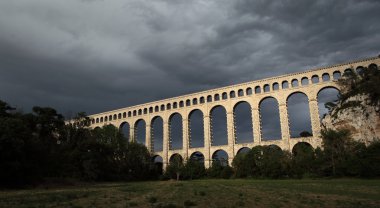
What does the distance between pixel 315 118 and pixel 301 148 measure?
565 centimetres

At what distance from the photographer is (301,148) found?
48.5 meters

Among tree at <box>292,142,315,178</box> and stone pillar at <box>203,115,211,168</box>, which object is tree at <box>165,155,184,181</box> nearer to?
stone pillar at <box>203,115,211,168</box>

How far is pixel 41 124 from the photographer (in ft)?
159

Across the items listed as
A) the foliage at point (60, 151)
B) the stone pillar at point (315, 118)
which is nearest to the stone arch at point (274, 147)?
the stone pillar at point (315, 118)

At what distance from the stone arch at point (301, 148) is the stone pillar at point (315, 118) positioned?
6.57 feet

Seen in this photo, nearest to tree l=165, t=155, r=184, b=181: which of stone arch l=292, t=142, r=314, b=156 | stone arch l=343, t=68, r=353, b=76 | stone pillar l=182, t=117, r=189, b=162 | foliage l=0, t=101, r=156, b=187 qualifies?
stone pillar l=182, t=117, r=189, b=162

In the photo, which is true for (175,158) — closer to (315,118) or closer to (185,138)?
(185,138)

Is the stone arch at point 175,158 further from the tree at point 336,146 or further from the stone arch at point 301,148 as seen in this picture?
the tree at point 336,146

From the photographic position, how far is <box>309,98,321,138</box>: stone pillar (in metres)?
50.0

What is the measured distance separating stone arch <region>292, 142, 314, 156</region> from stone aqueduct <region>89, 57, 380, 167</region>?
1.92 feet

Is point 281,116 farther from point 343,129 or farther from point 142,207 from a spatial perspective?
point 142,207

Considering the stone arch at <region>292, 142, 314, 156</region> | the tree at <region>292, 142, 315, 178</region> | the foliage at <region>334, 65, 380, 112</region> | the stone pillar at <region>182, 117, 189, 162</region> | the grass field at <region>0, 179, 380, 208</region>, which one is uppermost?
the foliage at <region>334, 65, 380, 112</region>

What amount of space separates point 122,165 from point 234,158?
73.1ft

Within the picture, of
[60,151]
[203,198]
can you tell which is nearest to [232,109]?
[60,151]
